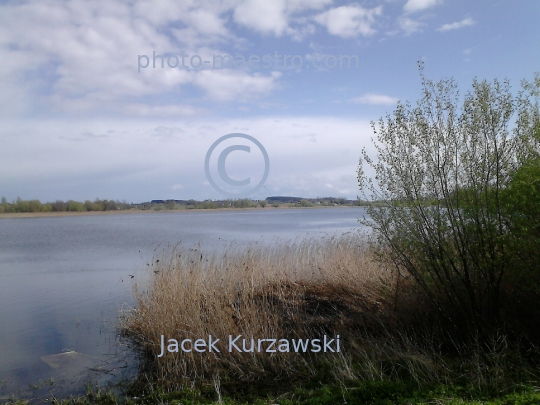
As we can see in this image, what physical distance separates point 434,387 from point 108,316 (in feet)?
20.5

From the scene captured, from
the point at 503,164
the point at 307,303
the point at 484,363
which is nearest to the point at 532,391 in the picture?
the point at 484,363

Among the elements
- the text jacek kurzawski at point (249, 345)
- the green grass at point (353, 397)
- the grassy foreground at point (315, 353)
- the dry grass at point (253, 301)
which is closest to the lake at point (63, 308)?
the grassy foreground at point (315, 353)

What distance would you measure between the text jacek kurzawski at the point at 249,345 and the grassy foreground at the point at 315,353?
0.07 meters

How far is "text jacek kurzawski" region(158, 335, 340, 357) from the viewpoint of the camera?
547cm

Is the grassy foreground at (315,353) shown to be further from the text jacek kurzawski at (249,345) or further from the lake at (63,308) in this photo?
the lake at (63,308)

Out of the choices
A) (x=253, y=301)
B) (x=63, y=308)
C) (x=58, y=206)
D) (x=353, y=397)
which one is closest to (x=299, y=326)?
(x=253, y=301)

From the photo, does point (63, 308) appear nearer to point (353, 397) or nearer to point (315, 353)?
point (315, 353)

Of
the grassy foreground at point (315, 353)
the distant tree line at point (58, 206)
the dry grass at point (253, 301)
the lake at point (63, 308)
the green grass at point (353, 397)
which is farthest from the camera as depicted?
the distant tree line at point (58, 206)

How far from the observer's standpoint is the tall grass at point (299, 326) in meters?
4.71

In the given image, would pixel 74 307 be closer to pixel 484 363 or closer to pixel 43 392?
pixel 43 392

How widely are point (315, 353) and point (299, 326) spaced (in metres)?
0.51

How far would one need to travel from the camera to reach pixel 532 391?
394 cm

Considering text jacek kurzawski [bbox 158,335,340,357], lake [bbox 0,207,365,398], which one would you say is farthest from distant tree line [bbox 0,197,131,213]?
text jacek kurzawski [bbox 158,335,340,357]

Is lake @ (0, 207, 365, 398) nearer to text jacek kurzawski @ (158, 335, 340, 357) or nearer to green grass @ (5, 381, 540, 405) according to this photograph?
text jacek kurzawski @ (158, 335, 340, 357)
